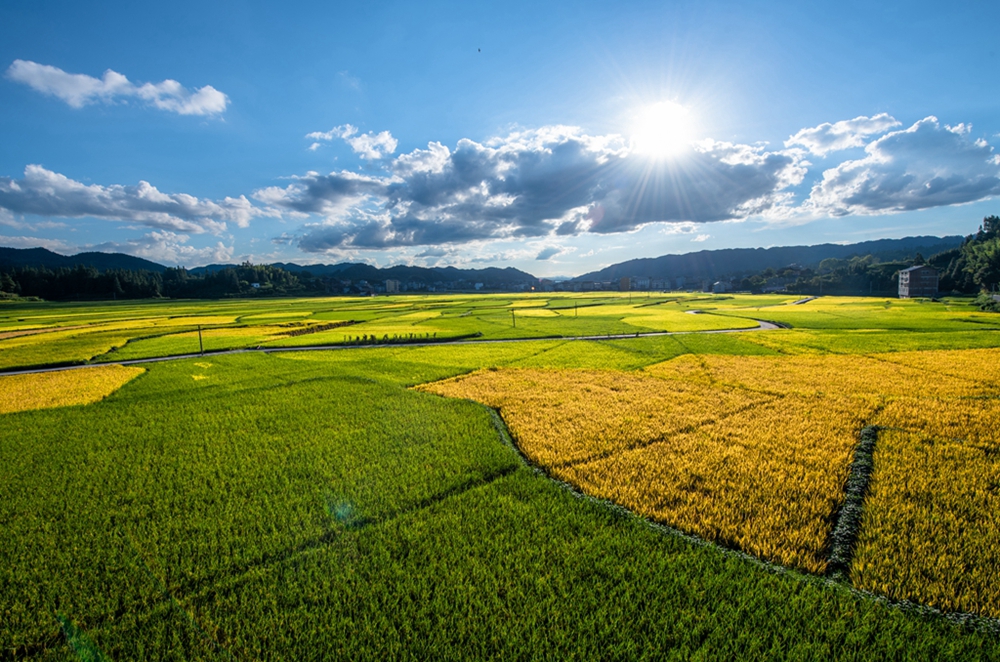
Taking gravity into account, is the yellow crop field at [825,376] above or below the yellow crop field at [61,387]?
below

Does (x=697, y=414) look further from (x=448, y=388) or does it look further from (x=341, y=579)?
(x=341, y=579)

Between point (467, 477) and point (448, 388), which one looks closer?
point (467, 477)

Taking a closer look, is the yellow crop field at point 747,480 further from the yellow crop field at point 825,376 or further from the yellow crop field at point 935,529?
the yellow crop field at point 825,376

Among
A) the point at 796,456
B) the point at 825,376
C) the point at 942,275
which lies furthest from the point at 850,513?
the point at 942,275

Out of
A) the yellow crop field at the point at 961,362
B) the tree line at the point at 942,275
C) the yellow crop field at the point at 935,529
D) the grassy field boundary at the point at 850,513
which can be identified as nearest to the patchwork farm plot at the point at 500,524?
the yellow crop field at the point at 935,529

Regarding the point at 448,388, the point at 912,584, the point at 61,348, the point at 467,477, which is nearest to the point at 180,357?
the point at 61,348

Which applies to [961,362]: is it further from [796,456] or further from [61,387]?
[61,387]
